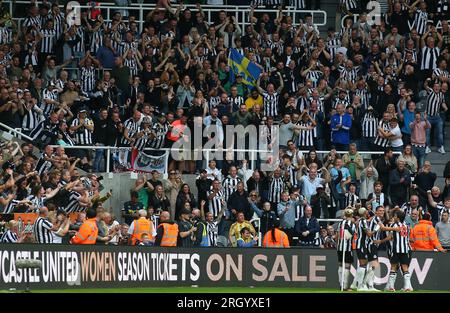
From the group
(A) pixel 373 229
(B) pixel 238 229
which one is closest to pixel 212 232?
(B) pixel 238 229

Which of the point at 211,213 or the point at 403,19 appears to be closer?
the point at 211,213

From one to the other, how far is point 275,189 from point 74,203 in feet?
16.1

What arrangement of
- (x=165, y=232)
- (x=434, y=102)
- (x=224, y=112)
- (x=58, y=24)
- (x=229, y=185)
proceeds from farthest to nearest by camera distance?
(x=58, y=24)
(x=434, y=102)
(x=224, y=112)
(x=229, y=185)
(x=165, y=232)

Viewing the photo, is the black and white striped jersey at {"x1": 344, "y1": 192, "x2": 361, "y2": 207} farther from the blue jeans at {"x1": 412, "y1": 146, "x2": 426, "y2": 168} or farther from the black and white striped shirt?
the black and white striped shirt

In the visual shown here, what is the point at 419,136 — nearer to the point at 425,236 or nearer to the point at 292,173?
the point at 292,173

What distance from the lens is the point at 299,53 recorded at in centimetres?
4047

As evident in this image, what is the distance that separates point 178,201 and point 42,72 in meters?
5.23

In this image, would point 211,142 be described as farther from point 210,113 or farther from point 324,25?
point 324,25

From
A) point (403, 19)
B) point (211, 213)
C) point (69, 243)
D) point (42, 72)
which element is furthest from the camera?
point (403, 19)

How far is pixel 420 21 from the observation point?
41.9 meters

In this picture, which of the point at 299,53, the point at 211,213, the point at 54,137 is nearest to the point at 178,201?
the point at 211,213

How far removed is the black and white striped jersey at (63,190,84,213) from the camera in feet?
116

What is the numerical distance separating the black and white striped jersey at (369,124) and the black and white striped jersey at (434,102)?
1.60 meters

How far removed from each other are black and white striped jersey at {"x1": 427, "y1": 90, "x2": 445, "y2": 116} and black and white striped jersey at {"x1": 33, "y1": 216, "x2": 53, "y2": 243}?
37.5 ft
